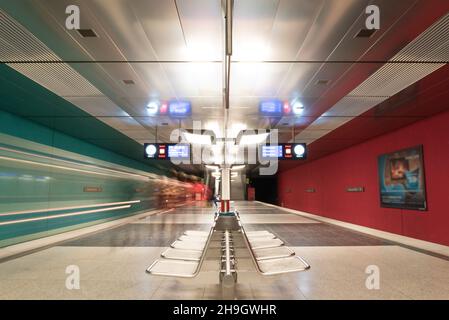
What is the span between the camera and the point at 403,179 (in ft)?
22.3

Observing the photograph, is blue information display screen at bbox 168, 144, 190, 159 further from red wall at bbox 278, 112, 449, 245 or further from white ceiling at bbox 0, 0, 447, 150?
red wall at bbox 278, 112, 449, 245

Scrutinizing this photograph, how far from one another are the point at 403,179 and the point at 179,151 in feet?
17.6

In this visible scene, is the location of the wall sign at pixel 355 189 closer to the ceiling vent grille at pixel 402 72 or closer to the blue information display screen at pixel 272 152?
the blue information display screen at pixel 272 152

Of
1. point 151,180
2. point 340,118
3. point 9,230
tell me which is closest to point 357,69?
point 340,118

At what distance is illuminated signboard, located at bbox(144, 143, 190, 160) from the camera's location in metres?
7.32

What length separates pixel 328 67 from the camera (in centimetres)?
411

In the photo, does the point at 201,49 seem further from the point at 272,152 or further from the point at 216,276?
the point at 272,152

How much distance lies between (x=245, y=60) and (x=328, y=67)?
118 centimetres

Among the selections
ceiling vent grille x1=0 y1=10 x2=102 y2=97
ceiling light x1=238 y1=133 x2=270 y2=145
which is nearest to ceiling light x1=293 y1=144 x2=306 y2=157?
ceiling light x1=238 y1=133 x2=270 y2=145

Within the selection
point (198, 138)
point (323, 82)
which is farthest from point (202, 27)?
point (198, 138)

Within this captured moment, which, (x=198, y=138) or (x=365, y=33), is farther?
(x=198, y=138)

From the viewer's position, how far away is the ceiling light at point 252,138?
8.48m

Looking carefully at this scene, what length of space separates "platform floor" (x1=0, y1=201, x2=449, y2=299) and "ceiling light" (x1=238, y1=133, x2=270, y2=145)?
12.1 feet

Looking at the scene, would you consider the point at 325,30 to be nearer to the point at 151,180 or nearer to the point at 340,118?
the point at 340,118
